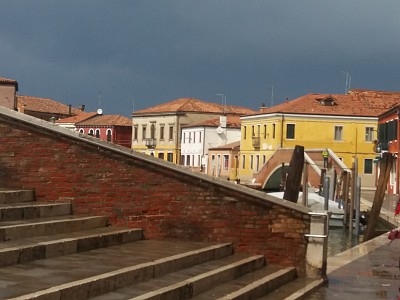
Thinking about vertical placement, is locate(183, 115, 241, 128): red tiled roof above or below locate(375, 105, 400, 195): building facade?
above

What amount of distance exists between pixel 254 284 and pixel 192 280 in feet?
3.64

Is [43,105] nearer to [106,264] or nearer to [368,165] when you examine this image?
[368,165]

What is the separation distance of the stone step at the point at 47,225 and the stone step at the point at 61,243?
0.30 feet

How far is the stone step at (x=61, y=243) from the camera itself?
24.3 ft

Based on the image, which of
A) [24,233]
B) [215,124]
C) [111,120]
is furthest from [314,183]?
[111,120]

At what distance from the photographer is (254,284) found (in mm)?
8742

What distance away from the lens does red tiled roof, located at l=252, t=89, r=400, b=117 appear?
2404 inches

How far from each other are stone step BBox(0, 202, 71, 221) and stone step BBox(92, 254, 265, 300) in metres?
2.07

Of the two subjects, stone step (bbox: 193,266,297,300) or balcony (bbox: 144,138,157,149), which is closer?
stone step (bbox: 193,266,297,300)

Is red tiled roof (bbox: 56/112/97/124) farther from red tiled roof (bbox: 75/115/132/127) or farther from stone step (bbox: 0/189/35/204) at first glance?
stone step (bbox: 0/189/35/204)

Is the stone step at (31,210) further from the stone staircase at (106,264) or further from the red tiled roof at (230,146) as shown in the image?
the red tiled roof at (230,146)

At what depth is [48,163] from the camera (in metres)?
10.5

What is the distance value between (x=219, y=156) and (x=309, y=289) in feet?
214

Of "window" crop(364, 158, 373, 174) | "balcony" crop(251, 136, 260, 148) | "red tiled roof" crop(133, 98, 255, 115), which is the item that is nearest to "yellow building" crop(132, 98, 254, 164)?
"red tiled roof" crop(133, 98, 255, 115)
